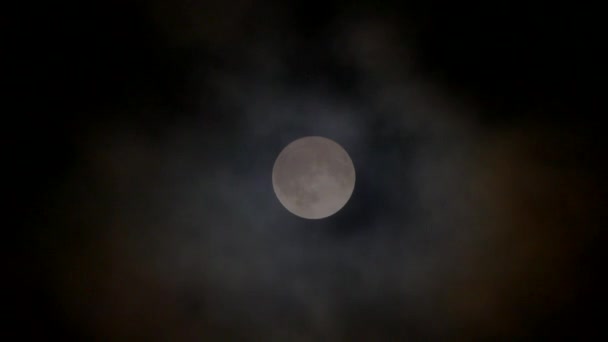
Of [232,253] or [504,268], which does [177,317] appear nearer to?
[232,253]

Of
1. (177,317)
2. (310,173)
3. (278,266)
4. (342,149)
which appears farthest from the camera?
(177,317)

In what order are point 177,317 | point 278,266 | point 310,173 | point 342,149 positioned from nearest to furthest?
point 310,173 → point 342,149 → point 278,266 → point 177,317

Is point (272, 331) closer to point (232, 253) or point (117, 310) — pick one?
point (232, 253)

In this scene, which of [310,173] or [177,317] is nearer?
[310,173]

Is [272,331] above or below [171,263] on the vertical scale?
below

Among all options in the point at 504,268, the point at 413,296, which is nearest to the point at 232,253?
the point at 413,296

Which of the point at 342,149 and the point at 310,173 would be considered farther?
the point at 342,149

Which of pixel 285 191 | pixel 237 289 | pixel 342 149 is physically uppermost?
pixel 342 149

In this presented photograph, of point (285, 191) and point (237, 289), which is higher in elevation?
point (285, 191)

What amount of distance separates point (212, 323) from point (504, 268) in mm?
5829

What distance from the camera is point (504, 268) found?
26.2ft

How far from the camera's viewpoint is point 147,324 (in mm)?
8500

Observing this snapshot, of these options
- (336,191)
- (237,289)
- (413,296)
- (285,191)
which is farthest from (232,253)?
(413,296)

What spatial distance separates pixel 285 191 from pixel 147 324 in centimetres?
412
